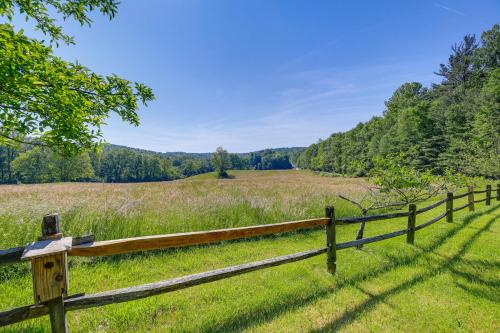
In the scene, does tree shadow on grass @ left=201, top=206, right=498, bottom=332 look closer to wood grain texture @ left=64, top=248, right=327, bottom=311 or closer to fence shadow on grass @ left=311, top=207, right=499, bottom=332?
fence shadow on grass @ left=311, top=207, right=499, bottom=332

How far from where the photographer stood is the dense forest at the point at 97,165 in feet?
158

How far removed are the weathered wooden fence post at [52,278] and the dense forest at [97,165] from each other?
2783 millimetres

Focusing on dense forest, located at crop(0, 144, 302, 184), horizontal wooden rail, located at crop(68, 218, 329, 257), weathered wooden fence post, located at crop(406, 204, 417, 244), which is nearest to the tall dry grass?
dense forest, located at crop(0, 144, 302, 184)

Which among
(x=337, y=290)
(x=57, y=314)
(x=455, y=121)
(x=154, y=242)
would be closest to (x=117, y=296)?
(x=57, y=314)

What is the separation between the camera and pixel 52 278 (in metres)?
2.05

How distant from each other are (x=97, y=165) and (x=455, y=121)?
90500 millimetres

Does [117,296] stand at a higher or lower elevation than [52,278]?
lower

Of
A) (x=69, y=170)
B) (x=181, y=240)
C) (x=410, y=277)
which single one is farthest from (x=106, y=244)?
(x=69, y=170)

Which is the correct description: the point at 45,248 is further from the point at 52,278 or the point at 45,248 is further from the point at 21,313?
the point at 21,313

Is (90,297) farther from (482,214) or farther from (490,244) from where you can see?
(482,214)

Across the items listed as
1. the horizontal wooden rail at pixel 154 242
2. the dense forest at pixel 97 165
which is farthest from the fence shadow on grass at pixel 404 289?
the dense forest at pixel 97 165

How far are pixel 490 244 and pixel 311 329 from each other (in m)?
6.78

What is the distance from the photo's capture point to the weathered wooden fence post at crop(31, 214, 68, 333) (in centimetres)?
198

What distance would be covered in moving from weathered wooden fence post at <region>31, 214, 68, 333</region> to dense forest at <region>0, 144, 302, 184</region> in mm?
2783
